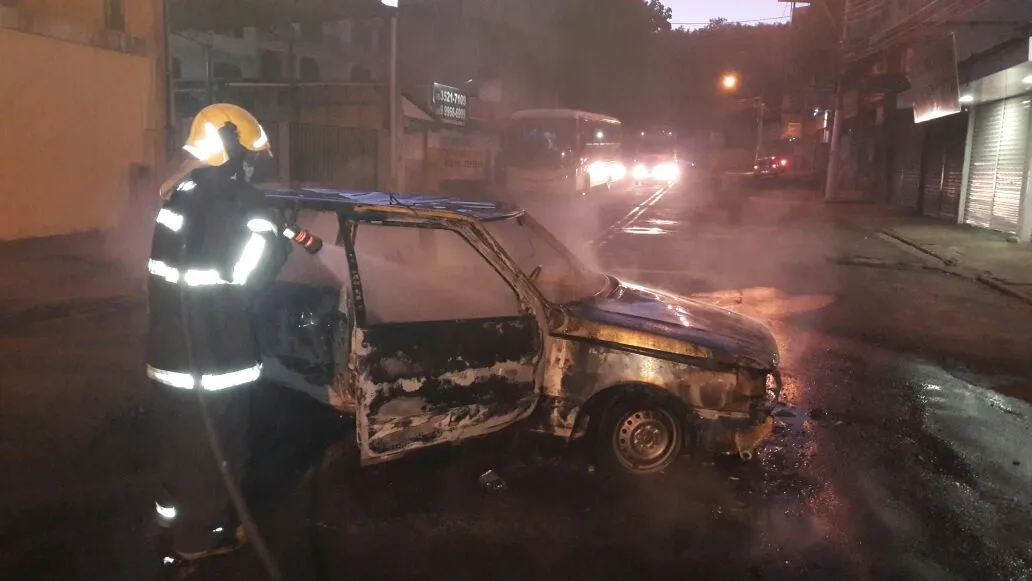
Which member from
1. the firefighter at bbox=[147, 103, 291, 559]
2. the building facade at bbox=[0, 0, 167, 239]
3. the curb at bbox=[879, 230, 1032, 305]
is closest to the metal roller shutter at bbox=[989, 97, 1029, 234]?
the curb at bbox=[879, 230, 1032, 305]

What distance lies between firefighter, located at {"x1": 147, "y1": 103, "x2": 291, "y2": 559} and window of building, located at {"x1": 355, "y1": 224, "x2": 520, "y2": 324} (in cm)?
93

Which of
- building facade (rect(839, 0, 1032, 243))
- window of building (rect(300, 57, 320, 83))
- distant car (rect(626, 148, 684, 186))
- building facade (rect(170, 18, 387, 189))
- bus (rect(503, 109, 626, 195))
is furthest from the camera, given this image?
distant car (rect(626, 148, 684, 186))

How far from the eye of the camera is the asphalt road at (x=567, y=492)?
3807mm

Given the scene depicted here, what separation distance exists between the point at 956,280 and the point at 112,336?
12120mm

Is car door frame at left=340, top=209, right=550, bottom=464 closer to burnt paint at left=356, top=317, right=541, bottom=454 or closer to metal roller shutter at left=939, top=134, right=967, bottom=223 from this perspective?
burnt paint at left=356, top=317, right=541, bottom=454

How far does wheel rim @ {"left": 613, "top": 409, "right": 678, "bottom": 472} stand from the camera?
4645 mm

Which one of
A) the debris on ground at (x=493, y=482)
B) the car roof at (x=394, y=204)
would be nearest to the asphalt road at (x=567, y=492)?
the debris on ground at (x=493, y=482)

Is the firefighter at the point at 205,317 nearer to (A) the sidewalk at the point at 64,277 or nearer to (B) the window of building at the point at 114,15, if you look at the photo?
(A) the sidewalk at the point at 64,277

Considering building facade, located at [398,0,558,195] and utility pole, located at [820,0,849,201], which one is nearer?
utility pole, located at [820,0,849,201]

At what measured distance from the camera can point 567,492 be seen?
455 centimetres

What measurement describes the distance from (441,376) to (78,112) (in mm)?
11120

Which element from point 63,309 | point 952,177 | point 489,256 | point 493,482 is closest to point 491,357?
point 489,256

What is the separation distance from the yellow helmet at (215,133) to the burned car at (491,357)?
0.86m

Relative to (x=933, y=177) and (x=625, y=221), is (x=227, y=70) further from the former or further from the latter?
(x=933, y=177)
